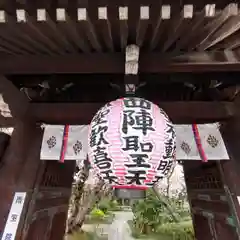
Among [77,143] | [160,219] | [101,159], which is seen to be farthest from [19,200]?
[160,219]

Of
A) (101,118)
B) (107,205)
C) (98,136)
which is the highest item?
(107,205)

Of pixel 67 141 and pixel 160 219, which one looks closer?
pixel 67 141

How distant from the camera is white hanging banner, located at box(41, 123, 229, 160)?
2975 millimetres

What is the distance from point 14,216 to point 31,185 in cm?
32

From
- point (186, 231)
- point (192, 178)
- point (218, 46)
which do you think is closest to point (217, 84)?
point (218, 46)

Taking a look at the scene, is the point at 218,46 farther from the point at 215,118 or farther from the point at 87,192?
the point at 87,192

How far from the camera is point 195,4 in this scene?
2008 mm

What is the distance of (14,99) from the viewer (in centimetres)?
298

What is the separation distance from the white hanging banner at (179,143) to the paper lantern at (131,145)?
2.73 feet

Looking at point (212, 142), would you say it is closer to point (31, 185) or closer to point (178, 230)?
point (31, 185)

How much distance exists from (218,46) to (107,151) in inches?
49.0

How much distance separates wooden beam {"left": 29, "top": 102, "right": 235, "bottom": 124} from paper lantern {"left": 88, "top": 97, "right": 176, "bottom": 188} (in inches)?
35.4

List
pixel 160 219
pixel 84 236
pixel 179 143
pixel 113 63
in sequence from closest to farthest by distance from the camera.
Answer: pixel 113 63 → pixel 179 143 → pixel 84 236 → pixel 160 219

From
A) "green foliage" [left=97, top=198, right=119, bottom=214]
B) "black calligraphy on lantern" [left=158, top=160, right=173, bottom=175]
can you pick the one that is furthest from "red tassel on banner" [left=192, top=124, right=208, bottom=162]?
"green foliage" [left=97, top=198, right=119, bottom=214]
